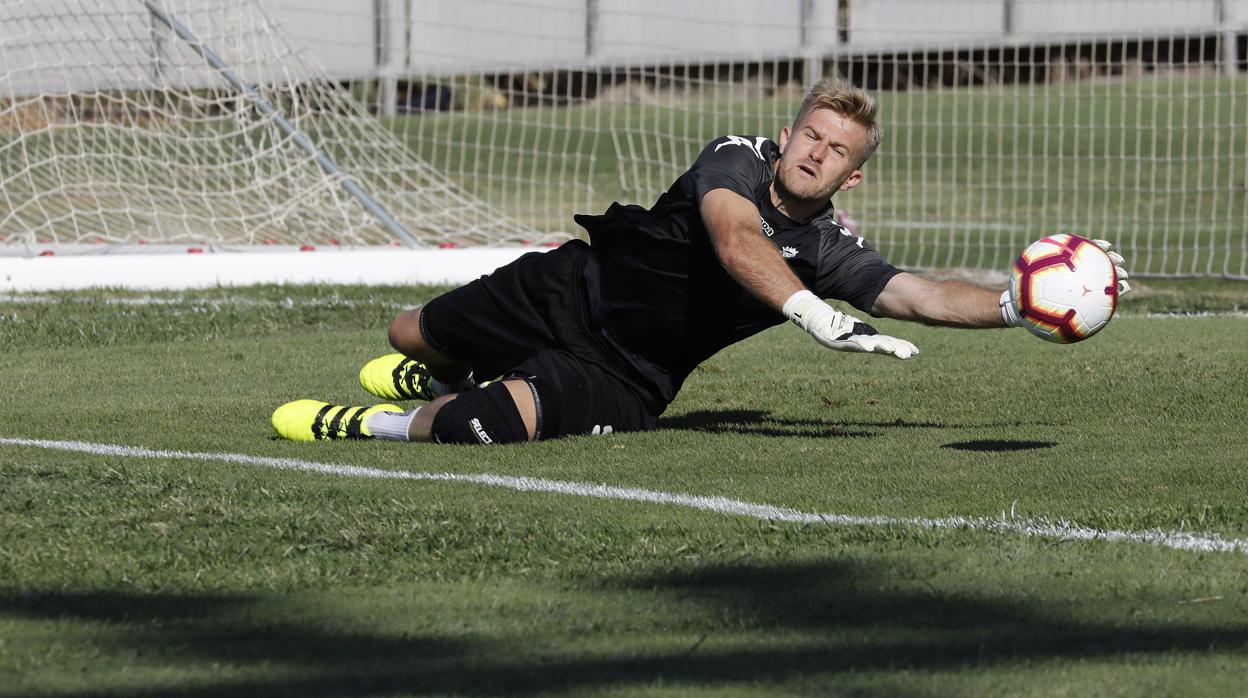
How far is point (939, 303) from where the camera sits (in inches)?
236

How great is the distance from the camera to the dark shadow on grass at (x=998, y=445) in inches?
231

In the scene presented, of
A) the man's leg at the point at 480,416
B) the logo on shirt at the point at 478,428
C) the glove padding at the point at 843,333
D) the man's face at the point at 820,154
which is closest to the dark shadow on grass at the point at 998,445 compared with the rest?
the glove padding at the point at 843,333

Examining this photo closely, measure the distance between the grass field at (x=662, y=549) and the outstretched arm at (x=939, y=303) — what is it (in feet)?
1.40

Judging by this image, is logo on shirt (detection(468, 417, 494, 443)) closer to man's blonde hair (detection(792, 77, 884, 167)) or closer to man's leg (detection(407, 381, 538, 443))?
man's leg (detection(407, 381, 538, 443))

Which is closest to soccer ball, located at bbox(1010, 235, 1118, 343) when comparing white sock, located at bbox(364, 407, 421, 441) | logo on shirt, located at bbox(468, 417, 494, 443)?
logo on shirt, located at bbox(468, 417, 494, 443)

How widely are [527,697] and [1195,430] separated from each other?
3.73m

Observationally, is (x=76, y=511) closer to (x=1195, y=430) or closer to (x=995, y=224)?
(x=1195, y=430)

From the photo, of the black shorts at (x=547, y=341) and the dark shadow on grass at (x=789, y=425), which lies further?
the dark shadow on grass at (x=789, y=425)

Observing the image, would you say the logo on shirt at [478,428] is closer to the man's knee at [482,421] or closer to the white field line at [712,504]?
the man's knee at [482,421]

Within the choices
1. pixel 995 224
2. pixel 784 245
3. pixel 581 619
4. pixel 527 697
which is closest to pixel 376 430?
pixel 784 245

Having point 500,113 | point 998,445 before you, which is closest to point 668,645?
point 998,445

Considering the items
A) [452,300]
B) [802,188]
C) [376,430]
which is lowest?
[376,430]

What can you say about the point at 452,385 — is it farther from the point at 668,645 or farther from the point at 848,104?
the point at 668,645

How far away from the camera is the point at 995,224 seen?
1872 centimetres
